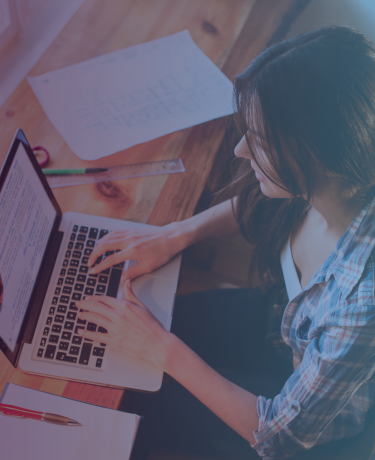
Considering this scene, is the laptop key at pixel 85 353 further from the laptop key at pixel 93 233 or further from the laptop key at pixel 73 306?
the laptop key at pixel 93 233

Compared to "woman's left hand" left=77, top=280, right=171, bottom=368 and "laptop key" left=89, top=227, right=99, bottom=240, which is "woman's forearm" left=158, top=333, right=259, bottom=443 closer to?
"woman's left hand" left=77, top=280, right=171, bottom=368

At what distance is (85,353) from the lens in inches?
24.1

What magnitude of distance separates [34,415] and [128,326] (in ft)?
0.64

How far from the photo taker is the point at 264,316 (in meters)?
0.93

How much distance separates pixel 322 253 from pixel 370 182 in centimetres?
25

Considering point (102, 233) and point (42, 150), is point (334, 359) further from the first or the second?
point (42, 150)

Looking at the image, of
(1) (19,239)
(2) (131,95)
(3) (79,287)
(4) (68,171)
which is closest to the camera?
(1) (19,239)

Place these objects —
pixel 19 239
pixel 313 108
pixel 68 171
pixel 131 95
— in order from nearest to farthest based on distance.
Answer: pixel 313 108 → pixel 19 239 → pixel 68 171 → pixel 131 95

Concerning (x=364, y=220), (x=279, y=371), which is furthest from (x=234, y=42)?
(x=279, y=371)

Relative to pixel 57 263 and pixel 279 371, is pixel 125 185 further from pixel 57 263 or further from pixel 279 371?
pixel 279 371

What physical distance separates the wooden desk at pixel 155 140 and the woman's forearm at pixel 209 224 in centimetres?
3

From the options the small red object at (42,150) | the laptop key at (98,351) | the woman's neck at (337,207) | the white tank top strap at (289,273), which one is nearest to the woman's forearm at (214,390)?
the laptop key at (98,351)

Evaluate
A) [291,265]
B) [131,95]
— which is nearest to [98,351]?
[291,265]

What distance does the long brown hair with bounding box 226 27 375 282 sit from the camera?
17.8 inches
